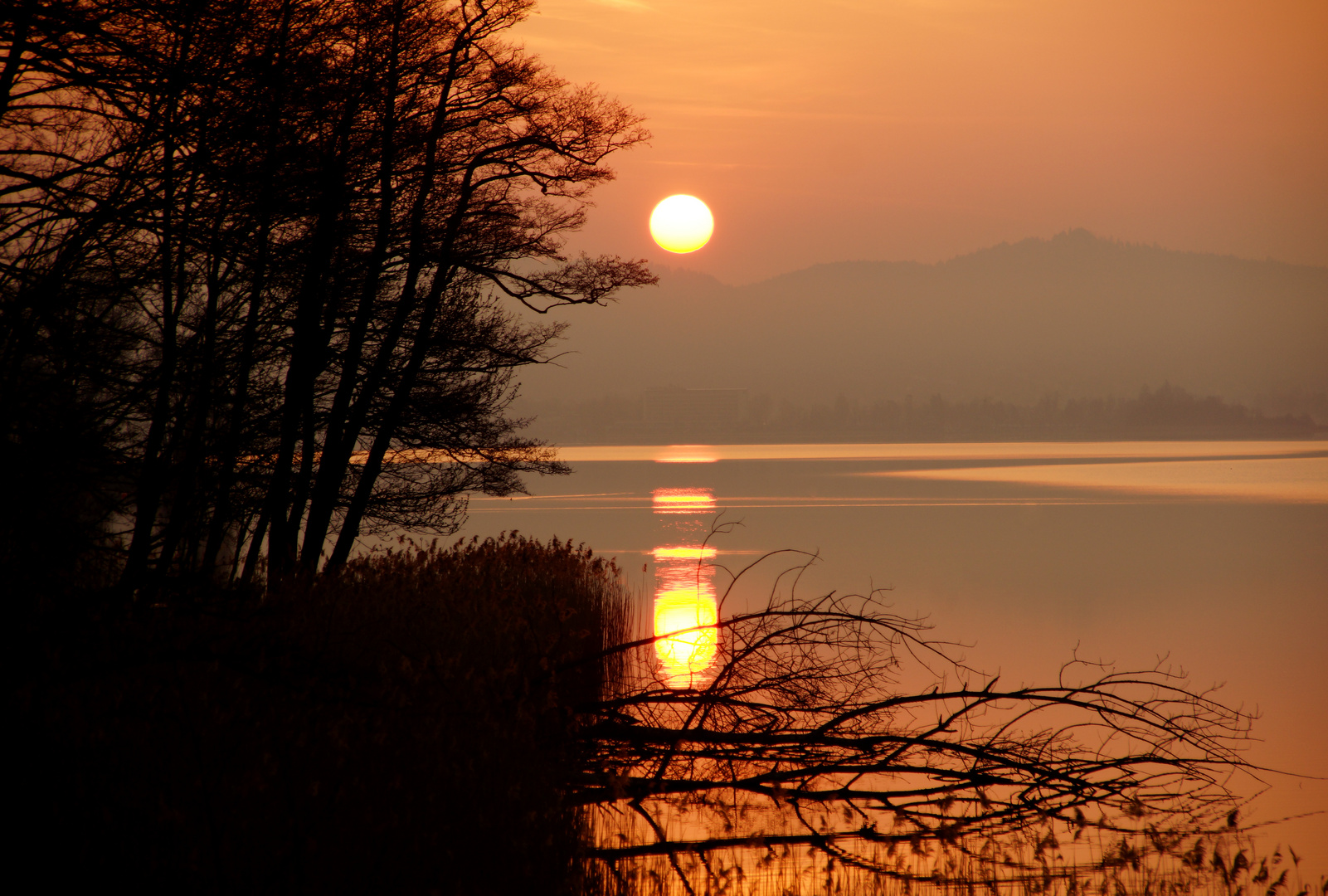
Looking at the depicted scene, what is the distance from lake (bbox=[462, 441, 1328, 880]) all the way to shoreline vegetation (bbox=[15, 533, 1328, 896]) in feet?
3.74

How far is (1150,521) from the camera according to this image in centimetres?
4672

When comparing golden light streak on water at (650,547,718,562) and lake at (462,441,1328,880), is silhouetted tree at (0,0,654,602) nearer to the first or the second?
lake at (462,441,1328,880)

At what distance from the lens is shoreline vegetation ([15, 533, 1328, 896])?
5.84m

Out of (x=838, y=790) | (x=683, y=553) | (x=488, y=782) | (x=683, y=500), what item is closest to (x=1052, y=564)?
(x=683, y=553)

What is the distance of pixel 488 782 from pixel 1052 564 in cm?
2811

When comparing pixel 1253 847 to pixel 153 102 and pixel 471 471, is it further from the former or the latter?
pixel 471 471

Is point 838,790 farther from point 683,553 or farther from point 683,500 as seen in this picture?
point 683,500

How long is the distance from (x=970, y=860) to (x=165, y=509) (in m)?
13.9

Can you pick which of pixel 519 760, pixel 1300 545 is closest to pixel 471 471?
pixel 519 760

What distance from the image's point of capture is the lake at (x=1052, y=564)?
16.4 metres

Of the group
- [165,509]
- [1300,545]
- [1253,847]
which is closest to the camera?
[1253,847]

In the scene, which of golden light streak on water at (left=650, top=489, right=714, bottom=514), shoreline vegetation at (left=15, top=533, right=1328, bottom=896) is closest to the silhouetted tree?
shoreline vegetation at (left=15, top=533, right=1328, bottom=896)

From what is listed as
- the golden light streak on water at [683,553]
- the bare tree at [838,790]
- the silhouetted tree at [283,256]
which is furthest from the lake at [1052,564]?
the silhouetted tree at [283,256]

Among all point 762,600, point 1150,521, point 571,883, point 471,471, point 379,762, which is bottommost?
point 571,883
